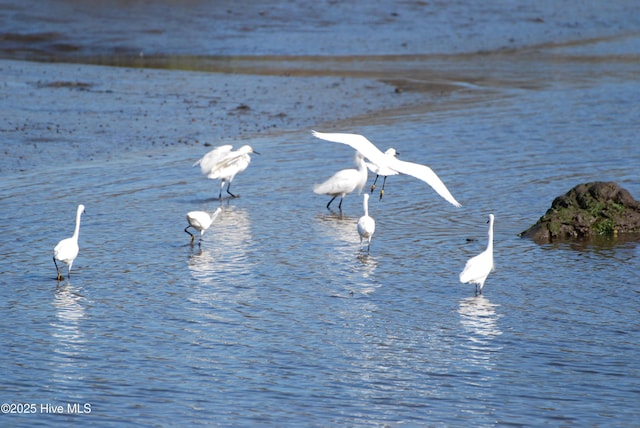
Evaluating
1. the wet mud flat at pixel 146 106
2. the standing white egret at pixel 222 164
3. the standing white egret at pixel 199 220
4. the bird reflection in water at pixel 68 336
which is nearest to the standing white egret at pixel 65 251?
the bird reflection in water at pixel 68 336

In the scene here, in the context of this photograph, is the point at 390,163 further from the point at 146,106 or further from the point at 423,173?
the point at 146,106

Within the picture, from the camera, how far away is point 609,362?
23.3ft

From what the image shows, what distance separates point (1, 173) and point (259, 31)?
15939 millimetres

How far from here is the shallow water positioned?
6.47 m

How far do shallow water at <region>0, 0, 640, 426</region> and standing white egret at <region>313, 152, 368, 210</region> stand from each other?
0.20m

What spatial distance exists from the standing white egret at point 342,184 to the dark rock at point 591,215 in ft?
8.90

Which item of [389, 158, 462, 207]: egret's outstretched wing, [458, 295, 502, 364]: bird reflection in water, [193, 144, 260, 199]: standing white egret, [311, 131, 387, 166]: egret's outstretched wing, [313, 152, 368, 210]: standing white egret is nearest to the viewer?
[458, 295, 502, 364]: bird reflection in water

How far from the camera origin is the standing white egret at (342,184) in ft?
40.7

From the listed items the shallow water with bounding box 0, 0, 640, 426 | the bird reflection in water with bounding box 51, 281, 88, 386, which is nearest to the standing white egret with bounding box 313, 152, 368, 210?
the shallow water with bounding box 0, 0, 640, 426

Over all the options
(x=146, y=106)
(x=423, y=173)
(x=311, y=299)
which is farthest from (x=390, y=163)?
(x=146, y=106)

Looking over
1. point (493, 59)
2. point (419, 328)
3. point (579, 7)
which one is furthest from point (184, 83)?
point (579, 7)

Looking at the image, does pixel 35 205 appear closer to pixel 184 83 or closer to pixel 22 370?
pixel 22 370

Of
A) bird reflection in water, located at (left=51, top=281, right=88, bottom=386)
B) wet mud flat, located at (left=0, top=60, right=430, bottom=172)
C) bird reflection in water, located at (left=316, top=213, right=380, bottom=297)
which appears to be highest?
wet mud flat, located at (left=0, top=60, right=430, bottom=172)

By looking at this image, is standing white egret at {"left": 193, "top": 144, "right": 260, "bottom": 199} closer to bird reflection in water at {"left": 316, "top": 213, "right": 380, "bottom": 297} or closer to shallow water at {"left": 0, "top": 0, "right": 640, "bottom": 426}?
shallow water at {"left": 0, "top": 0, "right": 640, "bottom": 426}
